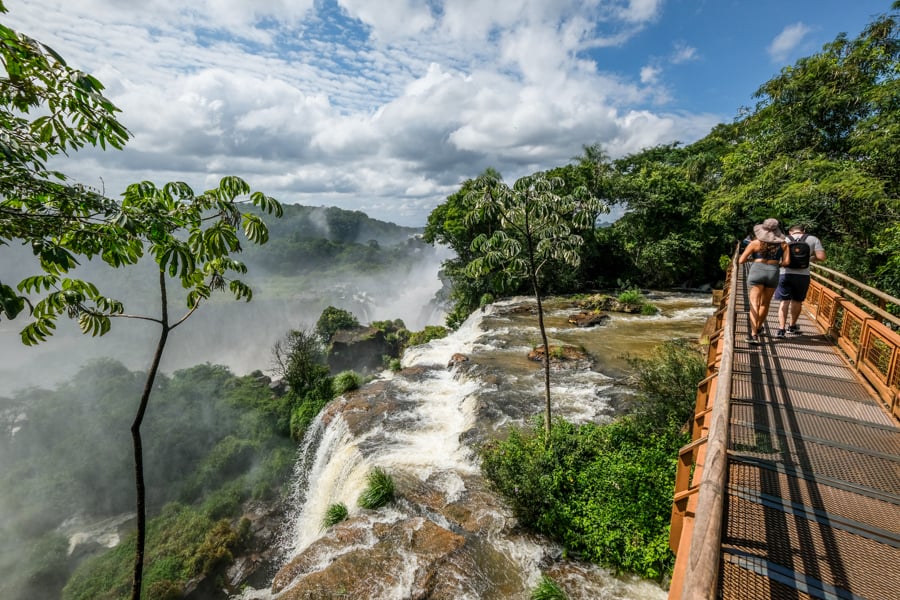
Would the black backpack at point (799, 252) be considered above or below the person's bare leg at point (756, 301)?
above

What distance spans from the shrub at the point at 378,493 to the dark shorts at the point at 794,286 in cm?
862

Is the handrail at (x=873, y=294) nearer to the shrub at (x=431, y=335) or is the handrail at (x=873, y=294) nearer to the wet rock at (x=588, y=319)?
the wet rock at (x=588, y=319)

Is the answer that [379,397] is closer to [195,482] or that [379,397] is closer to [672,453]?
[672,453]

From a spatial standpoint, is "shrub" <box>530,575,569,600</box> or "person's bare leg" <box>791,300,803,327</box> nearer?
"shrub" <box>530,575,569,600</box>

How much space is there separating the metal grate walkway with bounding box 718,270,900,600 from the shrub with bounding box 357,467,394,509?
21.7 feet

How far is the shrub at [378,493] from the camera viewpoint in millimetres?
8188

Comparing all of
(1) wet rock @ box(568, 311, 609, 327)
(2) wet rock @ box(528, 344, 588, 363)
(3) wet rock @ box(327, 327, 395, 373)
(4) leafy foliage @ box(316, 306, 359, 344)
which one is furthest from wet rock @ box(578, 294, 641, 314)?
(4) leafy foliage @ box(316, 306, 359, 344)

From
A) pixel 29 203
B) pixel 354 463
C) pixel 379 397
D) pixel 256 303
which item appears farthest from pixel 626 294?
pixel 256 303

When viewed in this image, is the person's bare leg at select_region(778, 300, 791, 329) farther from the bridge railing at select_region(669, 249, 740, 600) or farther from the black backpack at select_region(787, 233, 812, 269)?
the bridge railing at select_region(669, 249, 740, 600)

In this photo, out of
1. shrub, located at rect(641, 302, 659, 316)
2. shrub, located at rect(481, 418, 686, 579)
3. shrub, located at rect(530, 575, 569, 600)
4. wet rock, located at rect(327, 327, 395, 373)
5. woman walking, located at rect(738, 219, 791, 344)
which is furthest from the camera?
wet rock, located at rect(327, 327, 395, 373)

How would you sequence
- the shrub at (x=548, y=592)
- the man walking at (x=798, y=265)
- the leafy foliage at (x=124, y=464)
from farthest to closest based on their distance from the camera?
the leafy foliage at (x=124, y=464)
the man walking at (x=798, y=265)
the shrub at (x=548, y=592)

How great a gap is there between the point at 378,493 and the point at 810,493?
23.7ft

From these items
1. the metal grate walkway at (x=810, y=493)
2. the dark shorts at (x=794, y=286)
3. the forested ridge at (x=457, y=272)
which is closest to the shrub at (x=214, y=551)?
the forested ridge at (x=457, y=272)

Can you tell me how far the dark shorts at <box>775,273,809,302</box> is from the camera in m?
6.73
